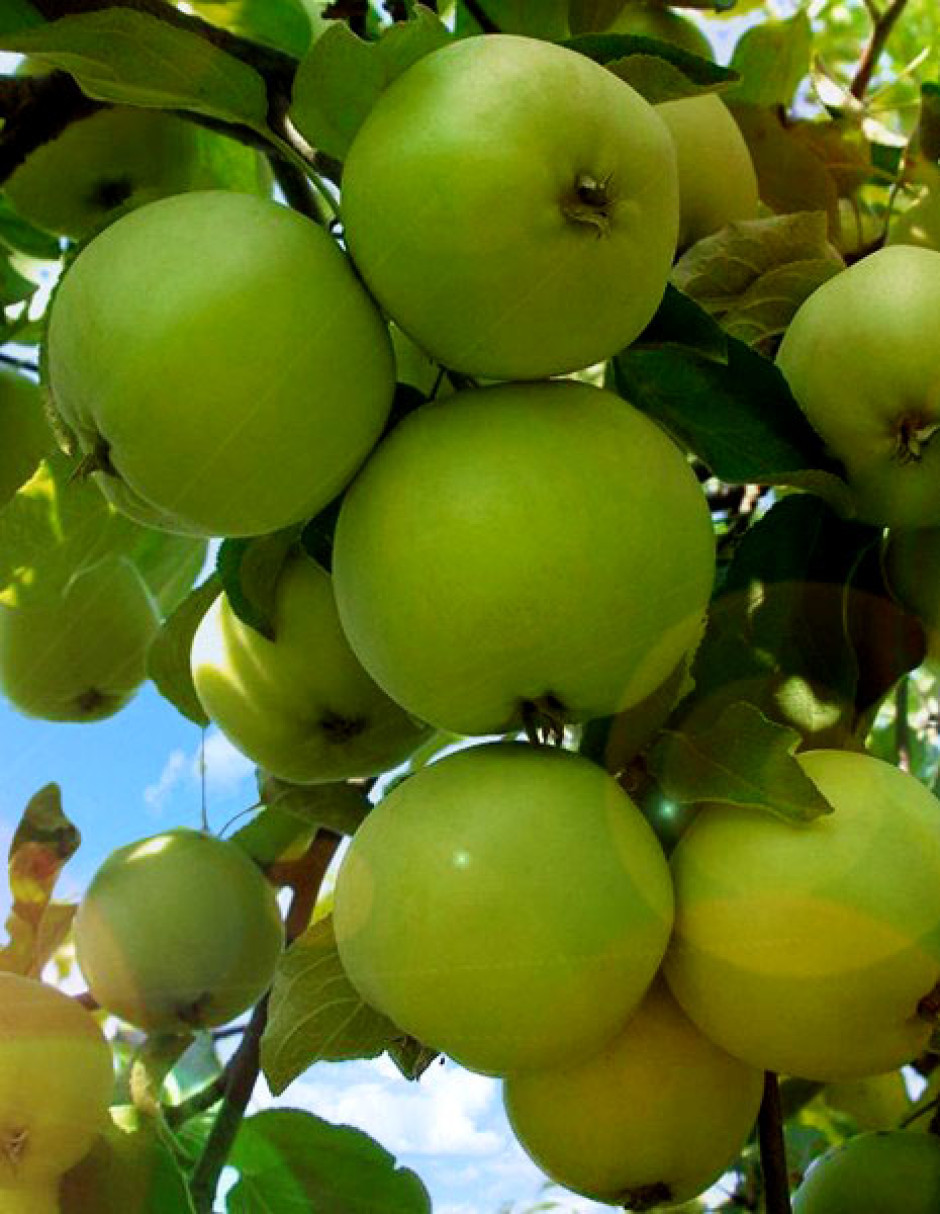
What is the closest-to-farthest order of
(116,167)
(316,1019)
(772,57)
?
(316,1019) → (116,167) → (772,57)

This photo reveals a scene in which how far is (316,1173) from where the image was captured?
1.28m

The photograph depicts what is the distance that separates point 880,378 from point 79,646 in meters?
0.98

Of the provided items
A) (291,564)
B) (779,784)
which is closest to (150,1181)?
(291,564)

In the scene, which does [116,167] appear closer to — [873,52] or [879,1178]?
[873,52]

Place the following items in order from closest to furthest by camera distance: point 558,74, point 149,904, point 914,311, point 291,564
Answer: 1. point 558,74
2. point 914,311
3. point 291,564
4. point 149,904

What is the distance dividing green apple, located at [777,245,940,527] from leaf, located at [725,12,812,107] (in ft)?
2.30

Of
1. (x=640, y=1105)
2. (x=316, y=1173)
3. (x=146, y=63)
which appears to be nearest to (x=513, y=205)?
(x=146, y=63)

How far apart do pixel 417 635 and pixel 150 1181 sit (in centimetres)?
59

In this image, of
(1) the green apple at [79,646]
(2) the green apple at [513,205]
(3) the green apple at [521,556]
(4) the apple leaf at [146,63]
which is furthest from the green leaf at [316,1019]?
(1) the green apple at [79,646]

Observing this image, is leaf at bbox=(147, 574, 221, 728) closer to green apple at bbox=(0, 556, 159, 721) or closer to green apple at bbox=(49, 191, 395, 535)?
green apple at bbox=(0, 556, 159, 721)

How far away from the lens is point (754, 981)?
0.87 metres

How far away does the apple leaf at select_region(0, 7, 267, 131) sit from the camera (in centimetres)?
92

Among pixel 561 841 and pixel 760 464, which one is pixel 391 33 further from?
pixel 561 841

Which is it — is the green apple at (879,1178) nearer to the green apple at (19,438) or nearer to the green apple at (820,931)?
the green apple at (820,931)
